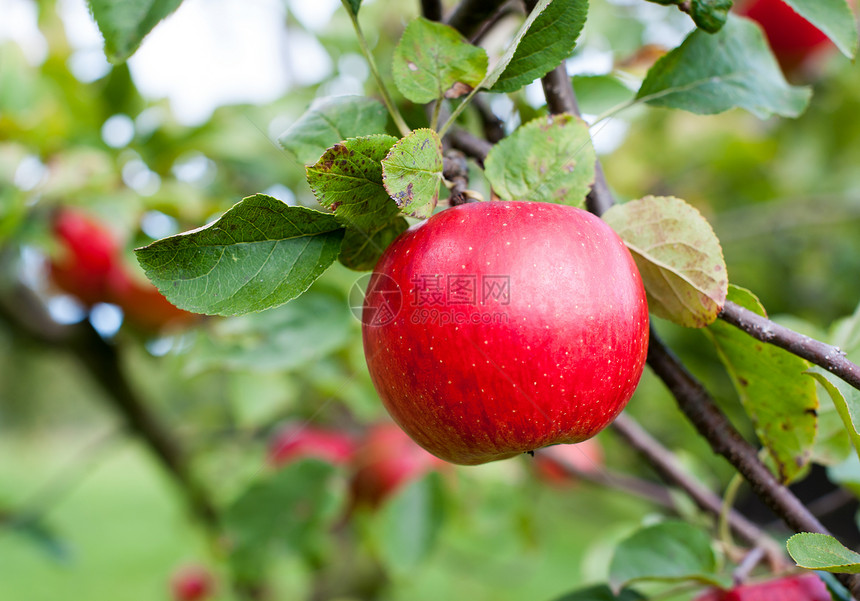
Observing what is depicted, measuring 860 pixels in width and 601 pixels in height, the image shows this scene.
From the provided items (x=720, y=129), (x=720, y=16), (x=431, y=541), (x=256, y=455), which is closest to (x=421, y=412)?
(x=720, y=16)

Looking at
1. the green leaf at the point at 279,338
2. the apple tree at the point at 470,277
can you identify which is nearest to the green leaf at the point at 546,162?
the apple tree at the point at 470,277

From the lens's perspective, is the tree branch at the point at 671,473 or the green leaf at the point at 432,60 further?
the tree branch at the point at 671,473

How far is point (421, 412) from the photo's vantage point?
11.6 inches

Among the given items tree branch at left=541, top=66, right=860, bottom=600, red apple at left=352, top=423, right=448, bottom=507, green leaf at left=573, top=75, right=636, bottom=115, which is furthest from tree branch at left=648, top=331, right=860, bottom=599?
red apple at left=352, top=423, right=448, bottom=507

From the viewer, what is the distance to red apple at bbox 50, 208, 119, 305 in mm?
1021

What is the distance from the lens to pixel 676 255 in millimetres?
314

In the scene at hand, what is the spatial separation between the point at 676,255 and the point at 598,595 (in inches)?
10.3

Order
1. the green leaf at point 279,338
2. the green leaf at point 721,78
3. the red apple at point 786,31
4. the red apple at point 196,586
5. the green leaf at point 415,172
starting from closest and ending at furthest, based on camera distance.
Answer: the green leaf at point 415,172 → the green leaf at point 721,78 → the green leaf at point 279,338 → the red apple at point 786,31 → the red apple at point 196,586

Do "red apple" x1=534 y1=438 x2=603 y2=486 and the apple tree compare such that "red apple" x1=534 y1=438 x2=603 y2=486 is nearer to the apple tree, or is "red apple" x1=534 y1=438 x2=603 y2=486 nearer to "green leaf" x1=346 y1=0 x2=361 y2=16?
the apple tree

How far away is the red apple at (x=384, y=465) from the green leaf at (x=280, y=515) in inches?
8.1

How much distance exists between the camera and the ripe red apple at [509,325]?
275 mm

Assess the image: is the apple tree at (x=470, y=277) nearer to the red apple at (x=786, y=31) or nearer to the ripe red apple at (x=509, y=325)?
the ripe red apple at (x=509, y=325)

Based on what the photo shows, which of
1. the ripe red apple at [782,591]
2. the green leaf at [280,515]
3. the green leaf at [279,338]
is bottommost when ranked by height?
the green leaf at [280,515]

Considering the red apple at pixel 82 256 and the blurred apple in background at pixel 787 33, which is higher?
the blurred apple in background at pixel 787 33
